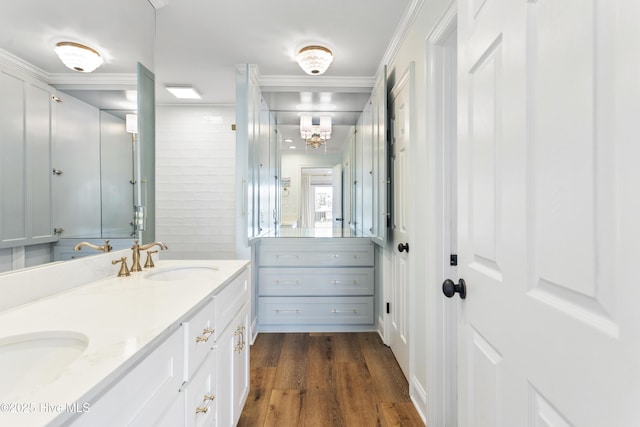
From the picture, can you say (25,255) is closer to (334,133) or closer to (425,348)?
(425,348)

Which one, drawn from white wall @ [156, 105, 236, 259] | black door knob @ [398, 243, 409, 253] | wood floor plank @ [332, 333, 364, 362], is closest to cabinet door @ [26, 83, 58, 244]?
black door knob @ [398, 243, 409, 253]

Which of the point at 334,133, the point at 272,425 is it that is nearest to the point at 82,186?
the point at 272,425

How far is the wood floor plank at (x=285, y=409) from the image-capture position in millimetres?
1702

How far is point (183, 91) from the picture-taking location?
3.11 meters

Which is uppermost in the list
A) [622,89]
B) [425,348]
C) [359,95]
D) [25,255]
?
[359,95]

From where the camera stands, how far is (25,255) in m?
1.03

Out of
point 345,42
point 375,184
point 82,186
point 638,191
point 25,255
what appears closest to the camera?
point 638,191

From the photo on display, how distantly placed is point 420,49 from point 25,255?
203cm

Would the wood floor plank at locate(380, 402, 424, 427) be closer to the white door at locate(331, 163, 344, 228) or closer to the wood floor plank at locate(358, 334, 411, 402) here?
the wood floor plank at locate(358, 334, 411, 402)

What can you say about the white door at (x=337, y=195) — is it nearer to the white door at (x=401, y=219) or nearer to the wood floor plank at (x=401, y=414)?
the white door at (x=401, y=219)

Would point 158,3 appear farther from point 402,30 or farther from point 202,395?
point 202,395

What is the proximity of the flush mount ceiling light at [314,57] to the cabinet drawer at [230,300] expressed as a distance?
1.62m

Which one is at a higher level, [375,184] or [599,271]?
[375,184]

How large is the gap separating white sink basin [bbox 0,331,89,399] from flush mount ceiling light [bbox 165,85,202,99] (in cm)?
286
